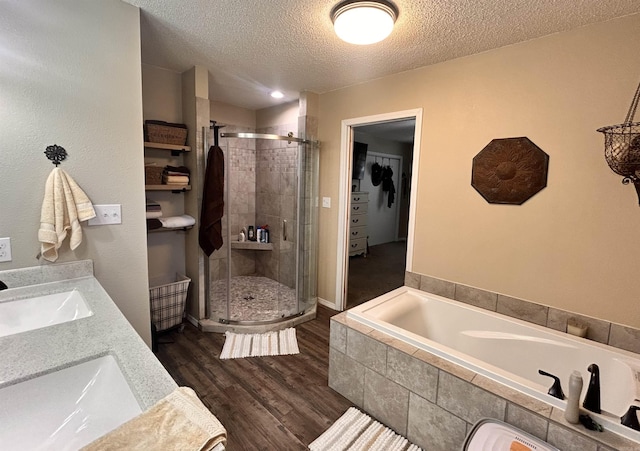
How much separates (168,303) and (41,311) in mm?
1358

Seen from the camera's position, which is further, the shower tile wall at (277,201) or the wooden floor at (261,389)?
the shower tile wall at (277,201)

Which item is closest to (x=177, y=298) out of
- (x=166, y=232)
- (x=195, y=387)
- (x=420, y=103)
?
(x=166, y=232)

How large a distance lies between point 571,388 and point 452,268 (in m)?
1.32

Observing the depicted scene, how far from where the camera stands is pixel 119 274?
190 cm

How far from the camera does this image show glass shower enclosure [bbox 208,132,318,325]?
312 cm

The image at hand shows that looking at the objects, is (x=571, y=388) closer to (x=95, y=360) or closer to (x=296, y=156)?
(x=95, y=360)

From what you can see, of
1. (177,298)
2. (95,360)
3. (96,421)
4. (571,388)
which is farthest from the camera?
(177,298)

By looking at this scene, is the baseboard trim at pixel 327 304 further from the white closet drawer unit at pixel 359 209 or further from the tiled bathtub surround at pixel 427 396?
the white closet drawer unit at pixel 359 209

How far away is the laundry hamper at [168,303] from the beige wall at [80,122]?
766mm

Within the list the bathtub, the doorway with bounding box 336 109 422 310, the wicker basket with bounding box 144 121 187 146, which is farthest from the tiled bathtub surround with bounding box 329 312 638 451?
the wicker basket with bounding box 144 121 187 146

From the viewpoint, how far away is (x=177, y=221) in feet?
9.27

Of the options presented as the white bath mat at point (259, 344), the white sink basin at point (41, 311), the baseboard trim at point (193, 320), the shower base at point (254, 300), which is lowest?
the white bath mat at point (259, 344)

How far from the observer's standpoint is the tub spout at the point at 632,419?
1254mm

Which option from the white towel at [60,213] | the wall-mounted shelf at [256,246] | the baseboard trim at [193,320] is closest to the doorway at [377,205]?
the wall-mounted shelf at [256,246]
